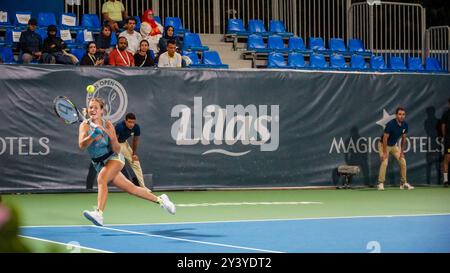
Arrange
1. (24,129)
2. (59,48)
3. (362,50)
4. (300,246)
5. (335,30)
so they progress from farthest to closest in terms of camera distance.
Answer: (335,30) < (362,50) < (59,48) < (24,129) < (300,246)

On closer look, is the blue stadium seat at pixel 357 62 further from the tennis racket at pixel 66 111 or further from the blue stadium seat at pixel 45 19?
the tennis racket at pixel 66 111

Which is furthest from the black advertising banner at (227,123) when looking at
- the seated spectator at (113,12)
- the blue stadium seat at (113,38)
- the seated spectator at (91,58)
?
the seated spectator at (113,12)

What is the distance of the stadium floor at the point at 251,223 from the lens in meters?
8.09

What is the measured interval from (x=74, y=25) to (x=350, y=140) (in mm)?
7502

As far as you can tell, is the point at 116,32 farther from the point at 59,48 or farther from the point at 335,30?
the point at 335,30

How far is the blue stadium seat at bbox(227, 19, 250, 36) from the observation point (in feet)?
71.4

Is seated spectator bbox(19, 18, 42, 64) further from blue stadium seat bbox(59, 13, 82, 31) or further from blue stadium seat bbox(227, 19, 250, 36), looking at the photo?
blue stadium seat bbox(227, 19, 250, 36)

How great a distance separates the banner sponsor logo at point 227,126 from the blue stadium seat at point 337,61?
168 inches

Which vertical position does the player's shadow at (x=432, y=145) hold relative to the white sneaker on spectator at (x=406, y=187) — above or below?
above

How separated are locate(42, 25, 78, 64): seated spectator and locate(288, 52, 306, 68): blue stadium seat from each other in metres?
6.26

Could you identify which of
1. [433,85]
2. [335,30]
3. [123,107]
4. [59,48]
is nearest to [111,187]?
[123,107]

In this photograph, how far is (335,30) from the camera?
25109 millimetres

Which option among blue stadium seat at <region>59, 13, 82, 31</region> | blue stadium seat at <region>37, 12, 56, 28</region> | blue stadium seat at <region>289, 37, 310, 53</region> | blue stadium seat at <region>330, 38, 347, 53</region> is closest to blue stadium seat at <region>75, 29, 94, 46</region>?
blue stadium seat at <region>59, 13, 82, 31</region>

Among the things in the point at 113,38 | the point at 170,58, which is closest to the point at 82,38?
the point at 113,38
